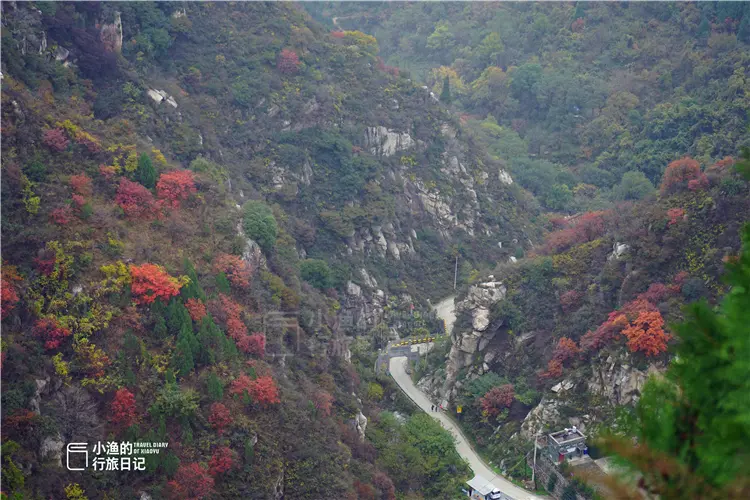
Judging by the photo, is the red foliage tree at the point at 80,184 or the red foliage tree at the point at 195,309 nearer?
the red foliage tree at the point at 195,309

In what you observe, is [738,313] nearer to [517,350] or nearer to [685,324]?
[685,324]

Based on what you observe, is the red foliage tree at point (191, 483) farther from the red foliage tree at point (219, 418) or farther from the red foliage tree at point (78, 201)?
the red foliage tree at point (78, 201)

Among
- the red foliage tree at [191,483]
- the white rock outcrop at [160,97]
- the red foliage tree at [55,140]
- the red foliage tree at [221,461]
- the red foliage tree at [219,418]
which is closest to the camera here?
the red foliage tree at [191,483]

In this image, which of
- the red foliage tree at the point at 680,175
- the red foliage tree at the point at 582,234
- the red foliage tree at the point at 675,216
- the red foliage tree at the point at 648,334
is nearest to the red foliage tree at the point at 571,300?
the red foliage tree at the point at 582,234

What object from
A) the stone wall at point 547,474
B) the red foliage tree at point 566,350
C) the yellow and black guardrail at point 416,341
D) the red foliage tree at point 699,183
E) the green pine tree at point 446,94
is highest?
the red foliage tree at point 699,183

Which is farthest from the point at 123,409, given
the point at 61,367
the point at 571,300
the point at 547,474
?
the point at 571,300

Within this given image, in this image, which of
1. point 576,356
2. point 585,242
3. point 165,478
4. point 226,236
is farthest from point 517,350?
point 165,478

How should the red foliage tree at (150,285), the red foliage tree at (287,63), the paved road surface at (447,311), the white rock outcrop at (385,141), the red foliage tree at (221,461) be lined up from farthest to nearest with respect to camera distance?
the white rock outcrop at (385,141), the red foliage tree at (287,63), the paved road surface at (447,311), the red foliage tree at (150,285), the red foliage tree at (221,461)

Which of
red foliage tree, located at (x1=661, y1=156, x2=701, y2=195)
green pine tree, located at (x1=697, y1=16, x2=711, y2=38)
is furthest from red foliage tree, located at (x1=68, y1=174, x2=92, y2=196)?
green pine tree, located at (x1=697, y1=16, x2=711, y2=38)
